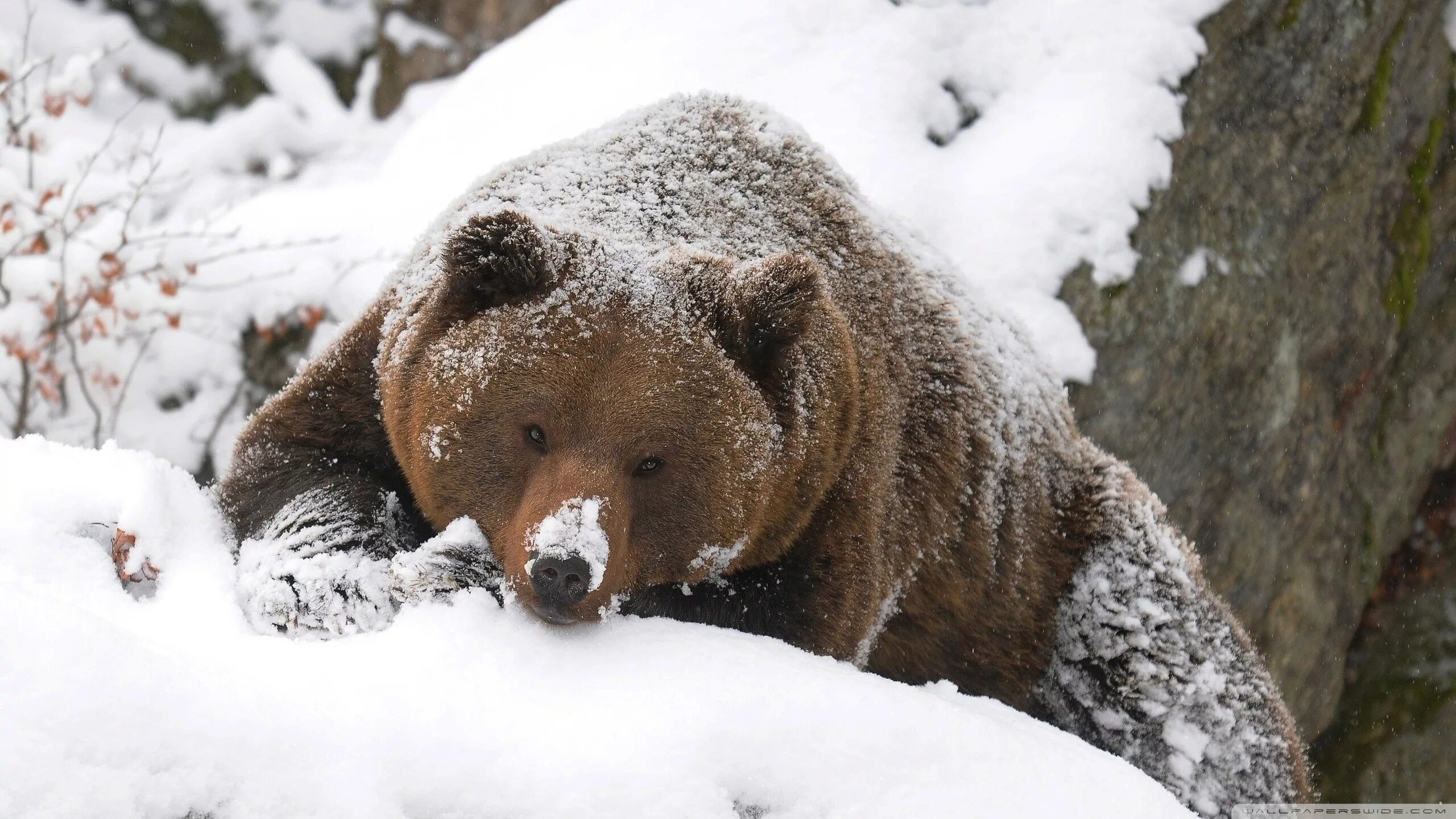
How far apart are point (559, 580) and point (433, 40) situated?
9705mm

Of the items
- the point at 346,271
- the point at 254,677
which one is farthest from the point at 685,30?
the point at 254,677

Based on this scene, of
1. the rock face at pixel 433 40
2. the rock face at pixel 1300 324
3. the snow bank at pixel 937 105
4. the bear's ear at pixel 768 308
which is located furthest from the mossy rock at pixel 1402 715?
the rock face at pixel 433 40

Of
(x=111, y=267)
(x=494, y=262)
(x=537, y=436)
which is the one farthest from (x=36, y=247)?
(x=537, y=436)

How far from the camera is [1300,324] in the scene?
652 centimetres

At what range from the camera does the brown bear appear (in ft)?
9.66

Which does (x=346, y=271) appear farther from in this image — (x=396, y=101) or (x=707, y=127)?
(x=396, y=101)

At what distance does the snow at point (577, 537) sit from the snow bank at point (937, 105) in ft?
9.95

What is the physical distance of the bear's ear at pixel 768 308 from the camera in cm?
303

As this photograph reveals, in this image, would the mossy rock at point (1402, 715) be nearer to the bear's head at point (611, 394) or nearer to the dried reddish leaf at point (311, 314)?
the bear's head at point (611, 394)

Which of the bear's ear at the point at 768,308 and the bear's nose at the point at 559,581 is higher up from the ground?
the bear's ear at the point at 768,308

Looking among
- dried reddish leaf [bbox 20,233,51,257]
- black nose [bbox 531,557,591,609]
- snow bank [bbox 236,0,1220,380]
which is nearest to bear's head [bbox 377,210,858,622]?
black nose [bbox 531,557,591,609]

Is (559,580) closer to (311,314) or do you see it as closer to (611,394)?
(611,394)

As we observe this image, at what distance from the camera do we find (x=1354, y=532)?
23.7ft

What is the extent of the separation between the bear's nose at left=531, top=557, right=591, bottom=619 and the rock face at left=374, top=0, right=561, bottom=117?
356 inches
